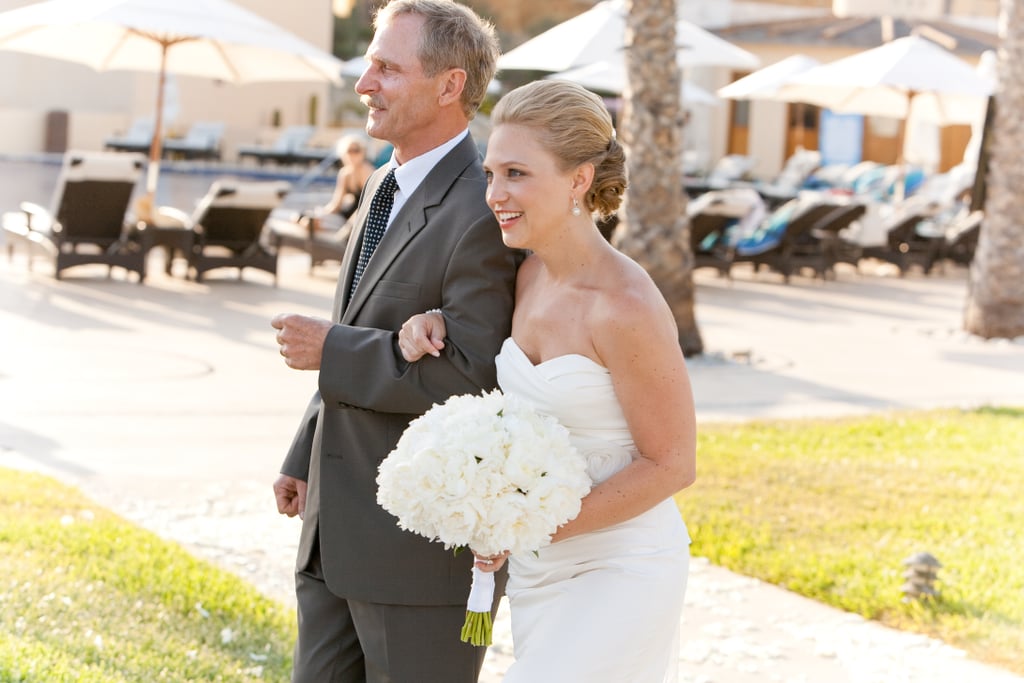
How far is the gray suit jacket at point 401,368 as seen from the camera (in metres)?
2.77

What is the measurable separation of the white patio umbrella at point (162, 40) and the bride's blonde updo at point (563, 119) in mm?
10757

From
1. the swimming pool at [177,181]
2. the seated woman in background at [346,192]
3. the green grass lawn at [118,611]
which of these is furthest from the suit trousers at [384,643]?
the swimming pool at [177,181]

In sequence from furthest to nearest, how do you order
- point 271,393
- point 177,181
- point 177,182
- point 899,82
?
1. point 177,181
2. point 177,182
3. point 899,82
4. point 271,393

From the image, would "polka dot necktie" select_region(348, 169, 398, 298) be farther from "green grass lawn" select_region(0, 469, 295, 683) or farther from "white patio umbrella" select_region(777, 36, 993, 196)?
"white patio umbrella" select_region(777, 36, 993, 196)

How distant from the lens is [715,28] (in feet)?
141

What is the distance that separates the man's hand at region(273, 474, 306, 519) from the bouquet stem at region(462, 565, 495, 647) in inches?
24.7

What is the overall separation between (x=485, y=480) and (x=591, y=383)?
31cm

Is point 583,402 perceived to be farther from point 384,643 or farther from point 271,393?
point 271,393

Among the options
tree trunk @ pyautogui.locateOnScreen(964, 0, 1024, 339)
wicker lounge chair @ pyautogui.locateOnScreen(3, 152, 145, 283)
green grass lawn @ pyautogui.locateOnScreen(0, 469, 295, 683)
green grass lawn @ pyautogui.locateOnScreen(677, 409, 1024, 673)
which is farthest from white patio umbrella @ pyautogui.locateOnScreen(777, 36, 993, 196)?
green grass lawn @ pyautogui.locateOnScreen(0, 469, 295, 683)

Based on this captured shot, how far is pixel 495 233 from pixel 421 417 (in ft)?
1.38

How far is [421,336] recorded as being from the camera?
8.80ft

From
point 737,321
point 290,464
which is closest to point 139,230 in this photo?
point 737,321

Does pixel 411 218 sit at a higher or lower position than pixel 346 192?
higher

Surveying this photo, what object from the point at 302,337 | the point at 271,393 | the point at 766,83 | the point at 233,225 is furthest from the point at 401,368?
the point at 766,83
